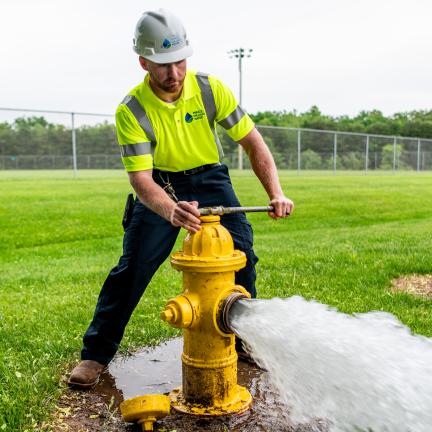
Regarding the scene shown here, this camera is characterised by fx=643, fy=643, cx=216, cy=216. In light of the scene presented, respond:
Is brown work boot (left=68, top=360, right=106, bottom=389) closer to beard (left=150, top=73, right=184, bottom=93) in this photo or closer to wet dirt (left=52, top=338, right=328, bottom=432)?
wet dirt (left=52, top=338, right=328, bottom=432)

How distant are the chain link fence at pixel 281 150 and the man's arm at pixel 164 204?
1498 cm

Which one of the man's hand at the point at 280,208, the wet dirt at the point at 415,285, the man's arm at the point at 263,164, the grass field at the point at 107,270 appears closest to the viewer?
the man's hand at the point at 280,208

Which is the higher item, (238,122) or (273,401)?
(238,122)

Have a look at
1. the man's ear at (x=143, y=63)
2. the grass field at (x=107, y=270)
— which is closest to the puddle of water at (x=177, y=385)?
the grass field at (x=107, y=270)

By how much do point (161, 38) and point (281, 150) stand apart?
21.5 m

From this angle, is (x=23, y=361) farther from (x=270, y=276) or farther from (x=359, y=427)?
(x=270, y=276)

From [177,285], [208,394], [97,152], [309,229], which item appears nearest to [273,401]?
[208,394]

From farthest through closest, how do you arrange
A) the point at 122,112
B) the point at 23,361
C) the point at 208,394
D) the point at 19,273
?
the point at 19,273 < the point at 23,361 < the point at 122,112 < the point at 208,394

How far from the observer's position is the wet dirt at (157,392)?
256 cm

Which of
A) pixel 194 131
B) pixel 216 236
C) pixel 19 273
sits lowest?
pixel 19 273

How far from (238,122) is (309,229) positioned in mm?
6075

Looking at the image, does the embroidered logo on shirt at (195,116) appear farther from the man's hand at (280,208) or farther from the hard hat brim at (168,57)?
the man's hand at (280,208)

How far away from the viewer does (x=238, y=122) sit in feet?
10.0

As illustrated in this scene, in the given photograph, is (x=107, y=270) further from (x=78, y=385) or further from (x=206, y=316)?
(x=206, y=316)
